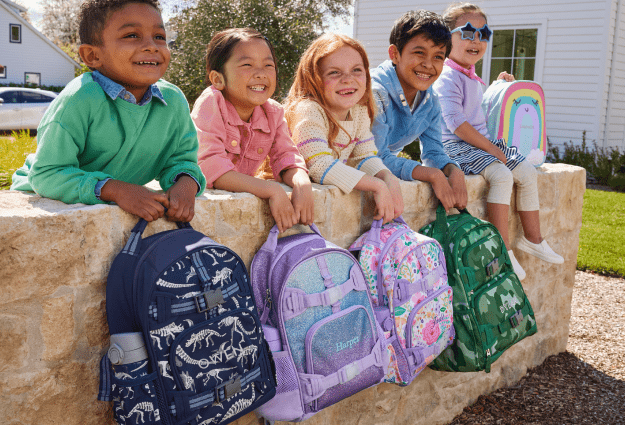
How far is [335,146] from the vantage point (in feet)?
8.84

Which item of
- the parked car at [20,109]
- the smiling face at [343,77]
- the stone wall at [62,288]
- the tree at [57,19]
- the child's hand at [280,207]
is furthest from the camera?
the tree at [57,19]

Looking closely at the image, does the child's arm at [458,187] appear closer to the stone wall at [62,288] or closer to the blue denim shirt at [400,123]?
the blue denim shirt at [400,123]

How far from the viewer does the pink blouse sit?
7.31 ft

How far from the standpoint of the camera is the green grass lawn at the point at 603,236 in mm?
5559

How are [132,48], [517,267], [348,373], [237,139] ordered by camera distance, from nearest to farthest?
[132,48], [348,373], [237,139], [517,267]

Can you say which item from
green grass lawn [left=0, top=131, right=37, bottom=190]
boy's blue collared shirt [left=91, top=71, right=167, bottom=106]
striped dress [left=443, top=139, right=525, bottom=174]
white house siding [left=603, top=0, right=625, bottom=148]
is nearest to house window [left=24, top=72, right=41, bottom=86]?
white house siding [left=603, top=0, right=625, bottom=148]

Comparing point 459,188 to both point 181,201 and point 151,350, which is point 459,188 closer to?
point 181,201

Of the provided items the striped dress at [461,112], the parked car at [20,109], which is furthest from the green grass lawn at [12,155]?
the parked car at [20,109]

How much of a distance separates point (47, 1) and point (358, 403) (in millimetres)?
53696

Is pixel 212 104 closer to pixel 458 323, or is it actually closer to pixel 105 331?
pixel 105 331

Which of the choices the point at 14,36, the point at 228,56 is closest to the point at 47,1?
the point at 14,36

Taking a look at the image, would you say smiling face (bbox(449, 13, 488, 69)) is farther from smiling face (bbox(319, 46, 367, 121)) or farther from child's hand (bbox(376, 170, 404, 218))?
child's hand (bbox(376, 170, 404, 218))

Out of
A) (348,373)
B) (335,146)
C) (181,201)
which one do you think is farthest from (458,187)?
(181,201)

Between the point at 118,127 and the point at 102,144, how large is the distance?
0.27ft
